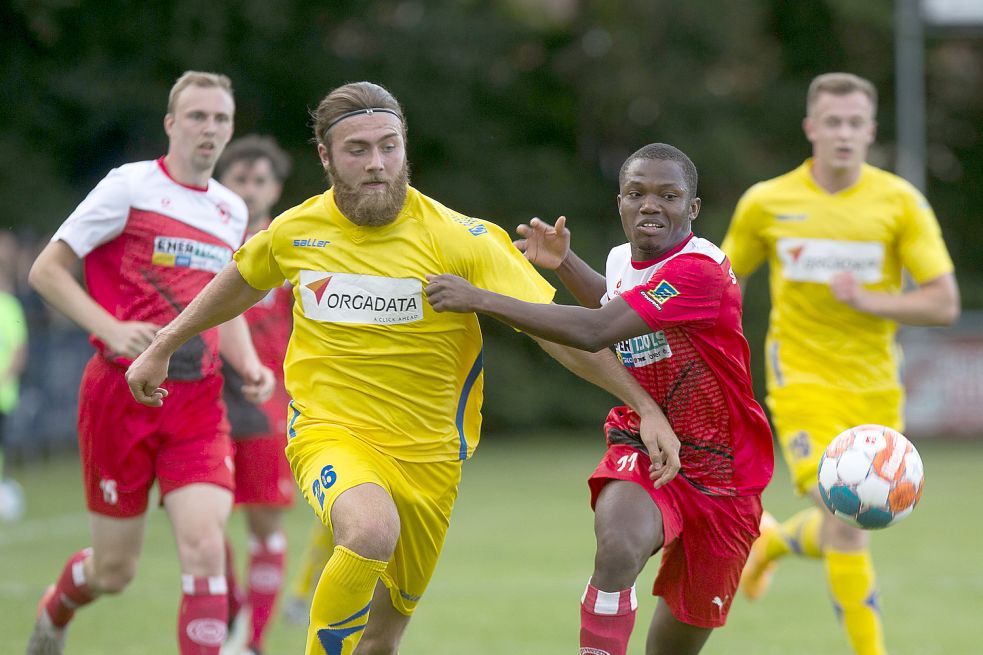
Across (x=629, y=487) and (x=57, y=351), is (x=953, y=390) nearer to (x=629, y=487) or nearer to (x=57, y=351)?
(x=57, y=351)

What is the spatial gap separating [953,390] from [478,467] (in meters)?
6.70

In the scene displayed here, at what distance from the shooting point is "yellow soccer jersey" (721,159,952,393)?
705 cm

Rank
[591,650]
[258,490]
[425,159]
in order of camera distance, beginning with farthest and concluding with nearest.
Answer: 1. [425,159]
2. [258,490]
3. [591,650]

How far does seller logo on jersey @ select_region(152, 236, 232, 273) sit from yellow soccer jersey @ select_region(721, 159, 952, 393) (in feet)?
9.21

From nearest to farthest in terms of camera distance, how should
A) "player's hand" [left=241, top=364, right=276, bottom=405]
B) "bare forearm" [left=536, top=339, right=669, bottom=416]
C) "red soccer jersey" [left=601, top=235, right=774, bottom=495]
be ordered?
A: "bare forearm" [left=536, top=339, right=669, bottom=416], "red soccer jersey" [left=601, top=235, right=774, bottom=495], "player's hand" [left=241, top=364, right=276, bottom=405]

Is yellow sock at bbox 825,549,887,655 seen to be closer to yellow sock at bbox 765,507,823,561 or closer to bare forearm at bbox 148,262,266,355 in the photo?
yellow sock at bbox 765,507,823,561

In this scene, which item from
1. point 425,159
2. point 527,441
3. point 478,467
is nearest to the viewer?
point 478,467

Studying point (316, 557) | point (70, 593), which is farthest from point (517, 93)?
point (70, 593)

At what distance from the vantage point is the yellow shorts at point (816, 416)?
6895 millimetres

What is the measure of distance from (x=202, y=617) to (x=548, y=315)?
6.74ft

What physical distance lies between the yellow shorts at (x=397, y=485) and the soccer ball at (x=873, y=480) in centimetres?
145

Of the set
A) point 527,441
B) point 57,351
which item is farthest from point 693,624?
point 527,441

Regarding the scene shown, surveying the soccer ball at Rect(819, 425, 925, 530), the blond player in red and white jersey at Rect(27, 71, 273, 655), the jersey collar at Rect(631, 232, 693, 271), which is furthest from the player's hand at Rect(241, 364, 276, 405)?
the soccer ball at Rect(819, 425, 925, 530)

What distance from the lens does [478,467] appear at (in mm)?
18109
